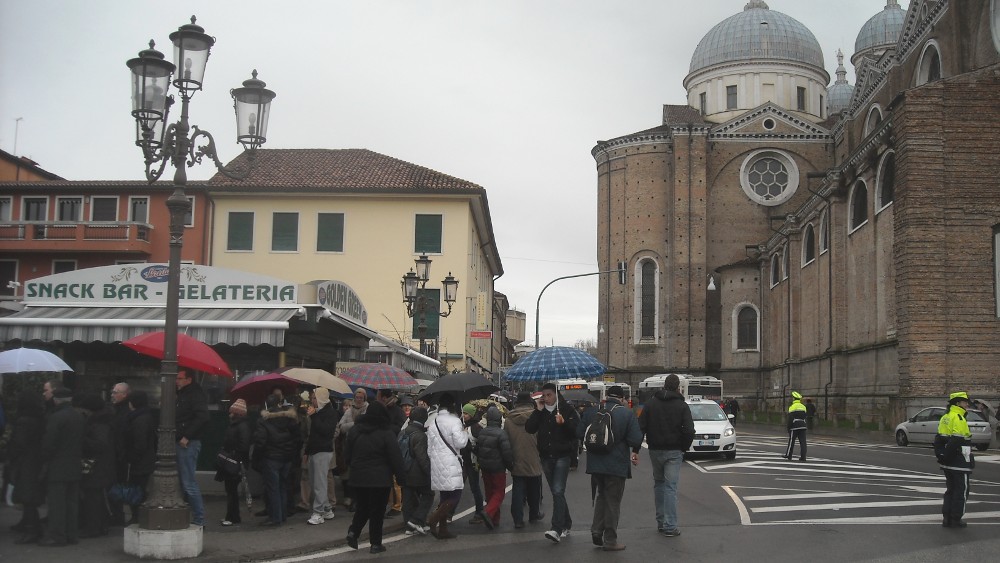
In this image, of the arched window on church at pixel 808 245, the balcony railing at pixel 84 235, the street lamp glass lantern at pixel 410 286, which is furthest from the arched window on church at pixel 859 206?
the balcony railing at pixel 84 235

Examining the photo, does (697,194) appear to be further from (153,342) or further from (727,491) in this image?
(153,342)

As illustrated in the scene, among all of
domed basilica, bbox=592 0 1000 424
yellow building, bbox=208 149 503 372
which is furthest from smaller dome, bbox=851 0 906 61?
yellow building, bbox=208 149 503 372

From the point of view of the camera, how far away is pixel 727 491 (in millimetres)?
15734

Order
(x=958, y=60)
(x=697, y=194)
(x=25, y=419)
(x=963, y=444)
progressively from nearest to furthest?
(x=25, y=419)
(x=963, y=444)
(x=958, y=60)
(x=697, y=194)

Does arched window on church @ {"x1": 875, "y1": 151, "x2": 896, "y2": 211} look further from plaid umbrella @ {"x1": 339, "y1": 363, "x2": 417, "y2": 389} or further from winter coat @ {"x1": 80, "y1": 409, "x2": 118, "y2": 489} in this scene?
winter coat @ {"x1": 80, "y1": 409, "x2": 118, "y2": 489}

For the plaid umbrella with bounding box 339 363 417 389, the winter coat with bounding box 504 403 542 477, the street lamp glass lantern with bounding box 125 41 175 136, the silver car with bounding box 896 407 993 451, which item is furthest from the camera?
the silver car with bounding box 896 407 993 451

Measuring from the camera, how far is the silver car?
27.4 metres

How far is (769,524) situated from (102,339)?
9.85 m

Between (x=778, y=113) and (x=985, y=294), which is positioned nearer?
(x=985, y=294)

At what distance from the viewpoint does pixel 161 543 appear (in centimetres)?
949

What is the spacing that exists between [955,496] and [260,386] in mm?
8988

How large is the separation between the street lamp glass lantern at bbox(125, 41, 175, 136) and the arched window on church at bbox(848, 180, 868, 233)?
1497 inches

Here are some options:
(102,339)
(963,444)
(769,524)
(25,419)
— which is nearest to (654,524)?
(769,524)

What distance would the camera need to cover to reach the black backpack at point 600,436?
10.2m
